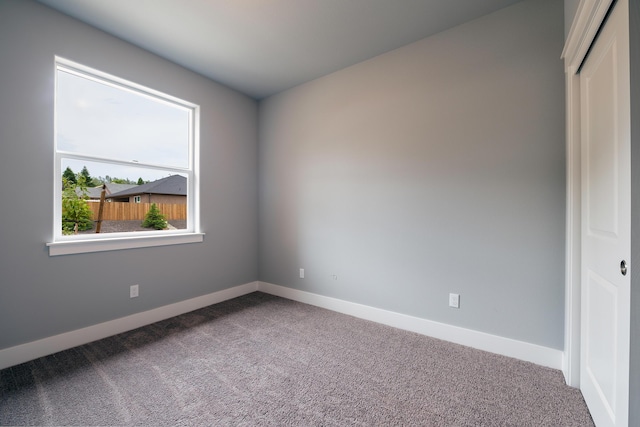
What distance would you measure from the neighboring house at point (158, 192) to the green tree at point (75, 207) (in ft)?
0.68

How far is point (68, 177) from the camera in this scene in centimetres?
228

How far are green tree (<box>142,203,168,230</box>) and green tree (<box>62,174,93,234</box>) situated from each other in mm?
472

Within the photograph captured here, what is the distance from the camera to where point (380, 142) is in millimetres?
2750

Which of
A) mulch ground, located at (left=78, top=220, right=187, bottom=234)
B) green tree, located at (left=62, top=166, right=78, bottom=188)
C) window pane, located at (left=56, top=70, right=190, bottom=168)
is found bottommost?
mulch ground, located at (left=78, top=220, right=187, bottom=234)

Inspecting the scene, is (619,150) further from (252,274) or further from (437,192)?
(252,274)

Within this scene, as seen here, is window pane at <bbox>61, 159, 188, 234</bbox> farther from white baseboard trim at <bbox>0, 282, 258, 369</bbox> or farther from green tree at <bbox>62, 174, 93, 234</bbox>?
white baseboard trim at <bbox>0, 282, 258, 369</bbox>

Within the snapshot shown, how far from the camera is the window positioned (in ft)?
7.43

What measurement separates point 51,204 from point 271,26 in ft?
7.41

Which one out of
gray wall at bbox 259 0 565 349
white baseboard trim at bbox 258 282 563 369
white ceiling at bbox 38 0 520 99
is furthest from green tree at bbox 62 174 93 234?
white baseboard trim at bbox 258 282 563 369

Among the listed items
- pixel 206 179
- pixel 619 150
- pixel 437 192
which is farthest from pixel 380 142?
pixel 206 179

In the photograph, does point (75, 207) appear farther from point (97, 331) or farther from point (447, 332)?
point (447, 332)

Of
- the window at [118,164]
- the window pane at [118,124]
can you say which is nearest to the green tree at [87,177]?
the window at [118,164]

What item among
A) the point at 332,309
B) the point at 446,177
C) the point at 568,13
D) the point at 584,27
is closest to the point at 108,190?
the point at 332,309

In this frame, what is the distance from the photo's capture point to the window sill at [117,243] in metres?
2.16
